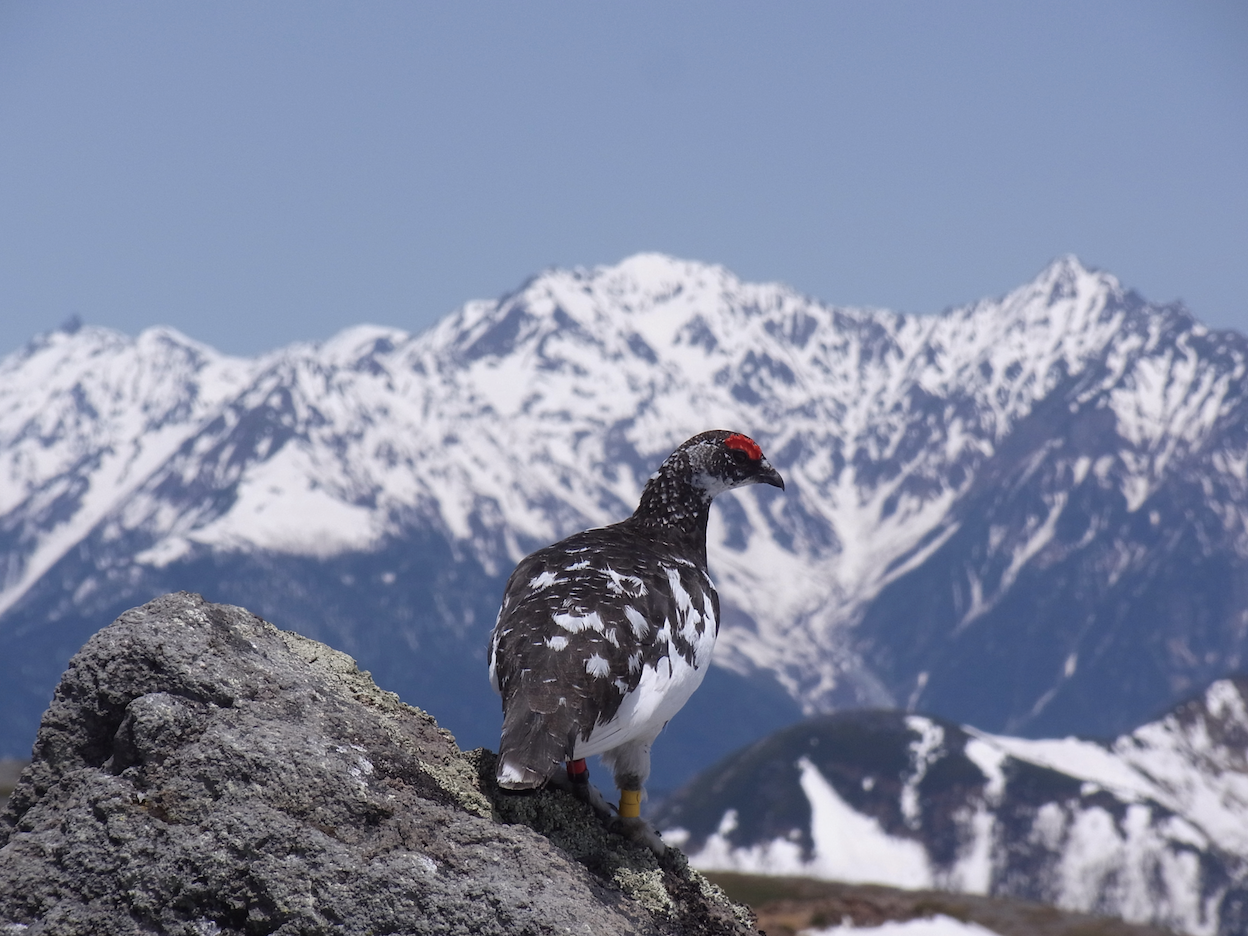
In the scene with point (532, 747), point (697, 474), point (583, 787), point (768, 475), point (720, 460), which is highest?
point (768, 475)

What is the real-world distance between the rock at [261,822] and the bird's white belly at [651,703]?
2.33ft

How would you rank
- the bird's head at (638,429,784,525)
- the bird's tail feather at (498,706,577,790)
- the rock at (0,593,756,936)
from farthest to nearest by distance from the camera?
the bird's head at (638,429,784,525) < the bird's tail feather at (498,706,577,790) < the rock at (0,593,756,936)

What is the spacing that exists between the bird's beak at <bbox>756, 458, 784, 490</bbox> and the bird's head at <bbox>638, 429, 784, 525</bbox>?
0.14m

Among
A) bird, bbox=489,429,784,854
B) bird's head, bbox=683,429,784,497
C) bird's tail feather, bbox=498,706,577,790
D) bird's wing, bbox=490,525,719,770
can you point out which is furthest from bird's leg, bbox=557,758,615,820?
bird's head, bbox=683,429,784,497

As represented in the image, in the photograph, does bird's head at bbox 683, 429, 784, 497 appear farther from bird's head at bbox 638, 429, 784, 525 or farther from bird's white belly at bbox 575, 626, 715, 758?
bird's white belly at bbox 575, 626, 715, 758

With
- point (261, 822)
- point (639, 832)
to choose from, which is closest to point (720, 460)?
point (639, 832)

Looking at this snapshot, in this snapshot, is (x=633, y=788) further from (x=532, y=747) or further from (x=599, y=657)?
(x=532, y=747)

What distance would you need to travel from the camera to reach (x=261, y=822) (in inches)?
348

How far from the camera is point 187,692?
9.88m

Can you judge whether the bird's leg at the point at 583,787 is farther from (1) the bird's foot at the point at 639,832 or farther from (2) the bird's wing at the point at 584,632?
(2) the bird's wing at the point at 584,632

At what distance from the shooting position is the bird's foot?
11.4 m

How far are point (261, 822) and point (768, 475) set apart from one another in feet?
27.4

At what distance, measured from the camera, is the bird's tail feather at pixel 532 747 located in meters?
9.70

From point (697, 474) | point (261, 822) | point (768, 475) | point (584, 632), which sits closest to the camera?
point (261, 822)
